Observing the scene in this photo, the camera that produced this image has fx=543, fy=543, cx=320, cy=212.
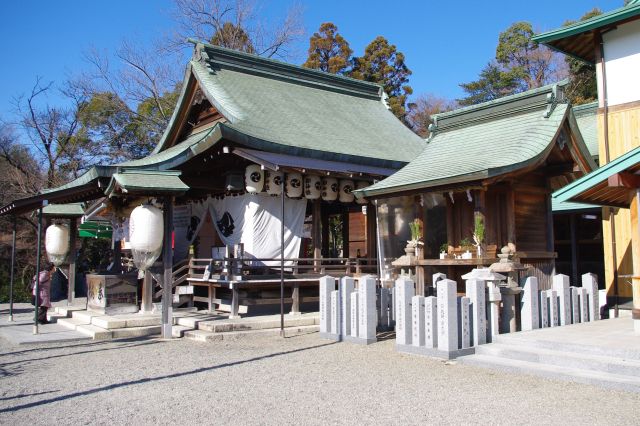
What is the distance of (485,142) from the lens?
10883 mm

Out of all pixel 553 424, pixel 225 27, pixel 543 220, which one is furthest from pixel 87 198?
pixel 225 27

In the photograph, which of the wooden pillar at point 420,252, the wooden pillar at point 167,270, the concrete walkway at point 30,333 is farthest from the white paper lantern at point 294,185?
the concrete walkway at point 30,333

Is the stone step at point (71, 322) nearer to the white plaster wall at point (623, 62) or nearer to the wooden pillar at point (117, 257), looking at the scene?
the wooden pillar at point (117, 257)

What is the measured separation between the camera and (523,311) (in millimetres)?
8633

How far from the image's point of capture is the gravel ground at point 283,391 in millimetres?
5043

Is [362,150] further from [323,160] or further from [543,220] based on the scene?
[543,220]

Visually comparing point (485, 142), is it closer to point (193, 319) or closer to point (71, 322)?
point (193, 319)

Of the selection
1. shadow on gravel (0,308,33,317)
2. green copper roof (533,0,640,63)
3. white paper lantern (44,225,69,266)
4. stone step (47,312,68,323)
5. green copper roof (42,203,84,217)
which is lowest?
shadow on gravel (0,308,33,317)

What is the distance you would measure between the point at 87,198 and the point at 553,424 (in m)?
10.9

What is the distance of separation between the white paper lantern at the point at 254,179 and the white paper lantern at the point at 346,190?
222cm

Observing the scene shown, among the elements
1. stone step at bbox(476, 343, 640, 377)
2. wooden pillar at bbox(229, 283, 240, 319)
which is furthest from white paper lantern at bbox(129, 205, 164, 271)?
stone step at bbox(476, 343, 640, 377)

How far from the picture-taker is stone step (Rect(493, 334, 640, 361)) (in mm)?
6535

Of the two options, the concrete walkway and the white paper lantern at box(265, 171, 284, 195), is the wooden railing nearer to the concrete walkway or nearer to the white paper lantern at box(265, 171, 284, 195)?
the white paper lantern at box(265, 171, 284, 195)

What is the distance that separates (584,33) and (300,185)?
676cm
